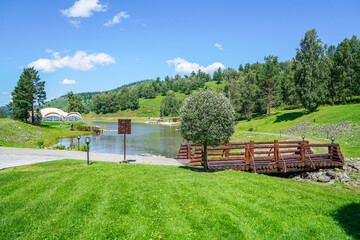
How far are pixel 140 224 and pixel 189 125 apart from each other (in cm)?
728

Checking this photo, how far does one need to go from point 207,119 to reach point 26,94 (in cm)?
6293

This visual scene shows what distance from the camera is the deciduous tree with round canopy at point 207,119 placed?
43.2 feet

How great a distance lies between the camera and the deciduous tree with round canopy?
13.2 meters

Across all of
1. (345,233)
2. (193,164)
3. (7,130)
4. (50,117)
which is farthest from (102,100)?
(345,233)

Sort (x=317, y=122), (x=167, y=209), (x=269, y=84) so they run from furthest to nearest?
(x=269, y=84) → (x=317, y=122) → (x=167, y=209)

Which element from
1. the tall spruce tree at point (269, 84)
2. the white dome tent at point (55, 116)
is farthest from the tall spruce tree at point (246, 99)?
the white dome tent at point (55, 116)

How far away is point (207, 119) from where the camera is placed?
517 inches

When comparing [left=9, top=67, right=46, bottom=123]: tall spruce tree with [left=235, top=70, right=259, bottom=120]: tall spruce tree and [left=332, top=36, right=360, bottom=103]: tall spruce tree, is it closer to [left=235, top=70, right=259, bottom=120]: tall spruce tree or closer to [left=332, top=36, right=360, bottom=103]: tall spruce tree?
[left=235, top=70, right=259, bottom=120]: tall spruce tree

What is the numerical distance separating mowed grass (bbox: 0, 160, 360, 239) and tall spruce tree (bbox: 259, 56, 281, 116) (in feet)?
199

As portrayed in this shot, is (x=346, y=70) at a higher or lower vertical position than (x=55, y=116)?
higher

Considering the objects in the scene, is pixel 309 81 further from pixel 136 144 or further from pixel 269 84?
pixel 136 144

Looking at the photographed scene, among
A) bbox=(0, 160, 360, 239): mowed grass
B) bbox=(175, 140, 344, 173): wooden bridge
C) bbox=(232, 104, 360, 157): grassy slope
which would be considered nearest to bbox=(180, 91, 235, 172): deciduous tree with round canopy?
bbox=(0, 160, 360, 239): mowed grass

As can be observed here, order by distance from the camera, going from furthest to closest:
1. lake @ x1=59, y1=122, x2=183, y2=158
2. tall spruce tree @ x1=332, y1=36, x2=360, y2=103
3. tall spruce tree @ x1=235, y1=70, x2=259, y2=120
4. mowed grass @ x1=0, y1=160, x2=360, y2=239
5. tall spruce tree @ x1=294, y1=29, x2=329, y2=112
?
1. tall spruce tree @ x1=235, y1=70, x2=259, y2=120
2. tall spruce tree @ x1=332, y1=36, x2=360, y2=103
3. tall spruce tree @ x1=294, y1=29, x2=329, y2=112
4. lake @ x1=59, y1=122, x2=183, y2=158
5. mowed grass @ x1=0, y1=160, x2=360, y2=239

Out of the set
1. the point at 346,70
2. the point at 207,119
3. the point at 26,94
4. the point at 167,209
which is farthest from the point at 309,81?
the point at 26,94
